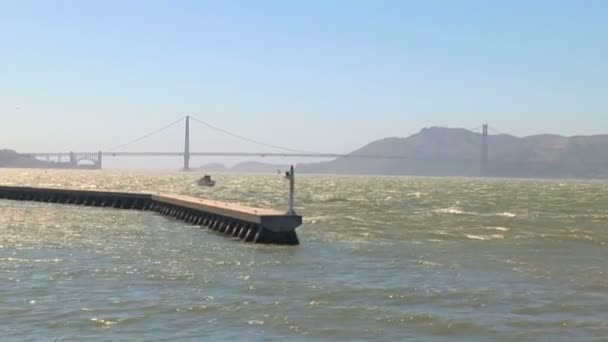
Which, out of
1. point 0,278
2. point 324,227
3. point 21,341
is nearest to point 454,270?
point 0,278

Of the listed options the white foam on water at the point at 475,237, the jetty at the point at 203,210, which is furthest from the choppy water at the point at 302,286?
the jetty at the point at 203,210

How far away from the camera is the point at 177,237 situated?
39.3 metres

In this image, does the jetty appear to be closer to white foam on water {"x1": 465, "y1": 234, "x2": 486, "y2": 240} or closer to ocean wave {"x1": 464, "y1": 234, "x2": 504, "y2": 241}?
white foam on water {"x1": 465, "y1": 234, "x2": 486, "y2": 240}

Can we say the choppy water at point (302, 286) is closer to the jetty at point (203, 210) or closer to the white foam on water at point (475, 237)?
the white foam on water at point (475, 237)

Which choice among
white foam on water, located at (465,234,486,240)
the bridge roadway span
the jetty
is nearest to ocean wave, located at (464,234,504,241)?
white foam on water, located at (465,234,486,240)

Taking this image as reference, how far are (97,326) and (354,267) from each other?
12.3 metres

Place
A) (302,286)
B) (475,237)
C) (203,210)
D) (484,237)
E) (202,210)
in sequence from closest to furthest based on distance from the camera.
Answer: (302,286)
(475,237)
(484,237)
(203,210)
(202,210)

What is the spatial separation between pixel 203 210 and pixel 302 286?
23.1m

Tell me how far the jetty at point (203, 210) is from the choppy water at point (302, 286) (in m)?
1.24

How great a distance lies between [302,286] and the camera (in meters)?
23.4

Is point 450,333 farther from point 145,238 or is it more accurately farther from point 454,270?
point 145,238

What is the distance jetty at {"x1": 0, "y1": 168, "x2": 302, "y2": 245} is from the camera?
35000 millimetres

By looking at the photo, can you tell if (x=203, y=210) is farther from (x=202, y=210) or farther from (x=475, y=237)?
(x=475, y=237)

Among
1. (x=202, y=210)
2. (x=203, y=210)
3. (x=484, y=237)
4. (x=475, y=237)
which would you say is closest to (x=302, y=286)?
(x=475, y=237)
